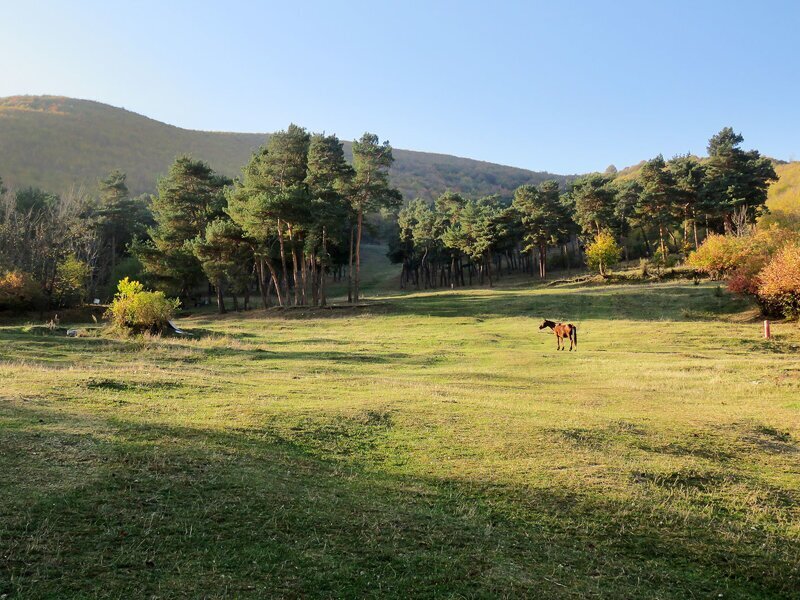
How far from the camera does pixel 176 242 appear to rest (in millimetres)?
58844

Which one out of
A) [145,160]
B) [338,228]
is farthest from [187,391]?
[145,160]

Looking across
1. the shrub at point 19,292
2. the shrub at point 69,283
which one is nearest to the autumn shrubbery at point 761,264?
the shrub at point 19,292

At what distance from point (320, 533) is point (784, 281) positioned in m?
36.0

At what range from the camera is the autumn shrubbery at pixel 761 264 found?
32.5 m

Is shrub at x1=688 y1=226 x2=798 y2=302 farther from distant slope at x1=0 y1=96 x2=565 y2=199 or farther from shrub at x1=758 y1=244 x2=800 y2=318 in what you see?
distant slope at x1=0 y1=96 x2=565 y2=199

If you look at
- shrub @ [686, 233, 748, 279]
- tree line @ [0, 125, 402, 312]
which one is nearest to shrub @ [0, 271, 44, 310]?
tree line @ [0, 125, 402, 312]

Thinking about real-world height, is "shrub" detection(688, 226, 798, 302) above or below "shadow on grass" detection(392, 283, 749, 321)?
above

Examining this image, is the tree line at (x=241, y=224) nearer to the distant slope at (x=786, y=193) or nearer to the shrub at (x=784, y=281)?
the shrub at (x=784, y=281)

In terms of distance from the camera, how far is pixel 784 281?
105 ft

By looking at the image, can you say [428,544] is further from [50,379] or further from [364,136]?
[364,136]

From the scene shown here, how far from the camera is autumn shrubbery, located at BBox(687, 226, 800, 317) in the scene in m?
32.5

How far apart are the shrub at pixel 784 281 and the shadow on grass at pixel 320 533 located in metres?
30.0

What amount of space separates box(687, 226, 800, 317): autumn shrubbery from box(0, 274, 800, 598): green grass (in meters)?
17.4

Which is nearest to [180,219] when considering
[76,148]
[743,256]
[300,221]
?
[300,221]
